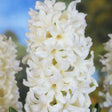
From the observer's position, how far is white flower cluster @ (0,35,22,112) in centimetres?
150

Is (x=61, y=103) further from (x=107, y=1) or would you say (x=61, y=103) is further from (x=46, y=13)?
(x=107, y=1)

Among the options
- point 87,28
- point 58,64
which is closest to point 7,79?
point 58,64

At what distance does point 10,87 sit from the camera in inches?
59.9

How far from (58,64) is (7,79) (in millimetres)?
510

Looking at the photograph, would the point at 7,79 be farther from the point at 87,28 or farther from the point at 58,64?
the point at 87,28

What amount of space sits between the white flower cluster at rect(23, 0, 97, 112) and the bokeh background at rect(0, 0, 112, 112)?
2167mm

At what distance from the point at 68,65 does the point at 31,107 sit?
233 mm

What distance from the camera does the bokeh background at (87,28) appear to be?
12.2 ft

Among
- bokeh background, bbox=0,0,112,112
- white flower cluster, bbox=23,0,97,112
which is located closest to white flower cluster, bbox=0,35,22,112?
white flower cluster, bbox=23,0,97,112

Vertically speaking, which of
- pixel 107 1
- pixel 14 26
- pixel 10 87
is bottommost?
pixel 10 87

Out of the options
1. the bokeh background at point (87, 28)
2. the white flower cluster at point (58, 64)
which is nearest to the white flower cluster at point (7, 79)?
the white flower cluster at point (58, 64)

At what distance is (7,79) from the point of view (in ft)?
5.07

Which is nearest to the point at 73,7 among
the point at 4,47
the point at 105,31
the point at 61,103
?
the point at 61,103

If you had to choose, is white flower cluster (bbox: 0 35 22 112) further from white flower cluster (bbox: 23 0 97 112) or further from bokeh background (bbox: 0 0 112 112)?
bokeh background (bbox: 0 0 112 112)
